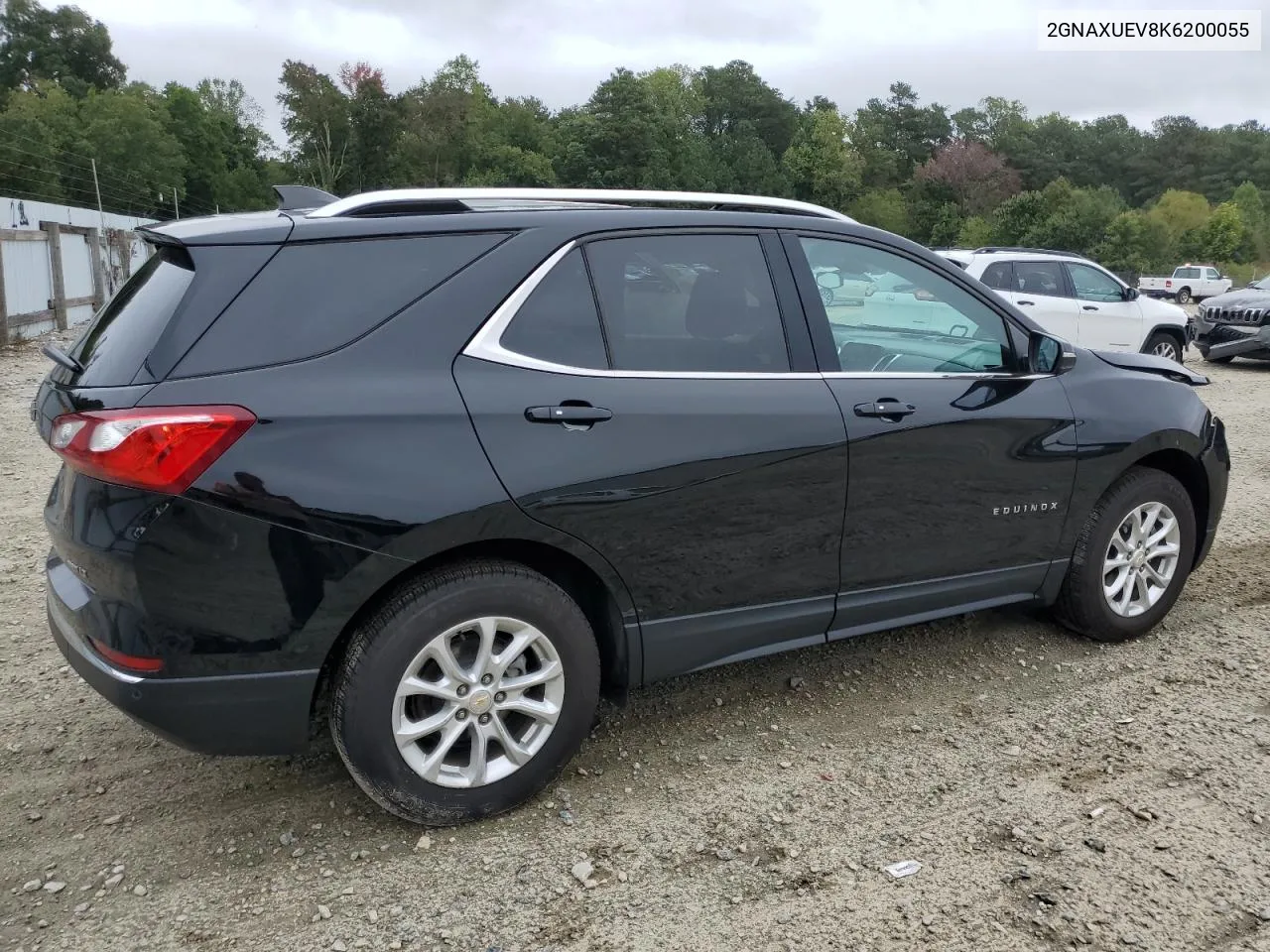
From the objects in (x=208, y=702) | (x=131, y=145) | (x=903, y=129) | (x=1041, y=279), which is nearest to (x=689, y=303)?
(x=208, y=702)

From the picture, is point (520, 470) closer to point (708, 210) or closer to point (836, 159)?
point (708, 210)

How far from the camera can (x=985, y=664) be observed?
4.12m

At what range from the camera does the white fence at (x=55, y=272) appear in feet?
43.8

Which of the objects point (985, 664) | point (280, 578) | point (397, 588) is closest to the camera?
point (280, 578)

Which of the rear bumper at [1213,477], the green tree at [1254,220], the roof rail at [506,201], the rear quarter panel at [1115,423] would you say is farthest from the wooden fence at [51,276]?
the green tree at [1254,220]

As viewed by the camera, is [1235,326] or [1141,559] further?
[1235,326]

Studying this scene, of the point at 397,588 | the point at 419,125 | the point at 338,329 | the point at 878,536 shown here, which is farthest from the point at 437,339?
the point at 419,125

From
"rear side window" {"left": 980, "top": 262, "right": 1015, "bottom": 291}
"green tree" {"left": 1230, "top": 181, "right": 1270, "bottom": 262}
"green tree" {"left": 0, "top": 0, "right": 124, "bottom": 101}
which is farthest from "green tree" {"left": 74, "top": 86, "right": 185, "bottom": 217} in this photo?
"green tree" {"left": 1230, "top": 181, "right": 1270, "bottom": 262}

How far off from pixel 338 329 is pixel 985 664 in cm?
286

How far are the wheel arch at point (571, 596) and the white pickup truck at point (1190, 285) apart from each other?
3999cm

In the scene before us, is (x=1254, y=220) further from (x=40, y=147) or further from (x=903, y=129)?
(x=40, y=147)

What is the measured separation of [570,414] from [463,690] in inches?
33.0

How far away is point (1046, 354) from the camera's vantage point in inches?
154

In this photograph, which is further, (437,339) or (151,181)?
(151,181)
